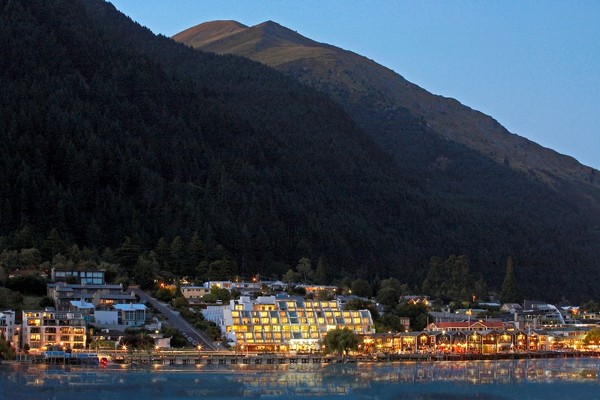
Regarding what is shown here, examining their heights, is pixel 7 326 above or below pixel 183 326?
above

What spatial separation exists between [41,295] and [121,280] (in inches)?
496

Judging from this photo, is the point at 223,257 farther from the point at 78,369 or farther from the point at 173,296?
the point at 78,369

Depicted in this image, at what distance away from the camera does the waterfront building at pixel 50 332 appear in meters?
141

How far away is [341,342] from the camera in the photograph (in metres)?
154

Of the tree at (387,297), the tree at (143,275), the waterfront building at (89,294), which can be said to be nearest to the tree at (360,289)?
the tree at (387,297)

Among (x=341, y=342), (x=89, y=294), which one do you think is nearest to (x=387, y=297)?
(x=341, y=342)

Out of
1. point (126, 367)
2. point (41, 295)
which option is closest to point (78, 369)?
point (126, 367)

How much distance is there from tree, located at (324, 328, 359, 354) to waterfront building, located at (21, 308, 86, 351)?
89.8 feet

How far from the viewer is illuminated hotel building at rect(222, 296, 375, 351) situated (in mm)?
158000

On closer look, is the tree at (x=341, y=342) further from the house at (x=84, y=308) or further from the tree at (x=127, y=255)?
the tree at (x=127, y=255)

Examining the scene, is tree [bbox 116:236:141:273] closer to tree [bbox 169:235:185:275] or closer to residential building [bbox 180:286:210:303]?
tree [bbox 169:235:185:275]

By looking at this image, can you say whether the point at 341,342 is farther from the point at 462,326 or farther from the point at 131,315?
the point at 462,326

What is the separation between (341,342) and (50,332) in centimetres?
3124

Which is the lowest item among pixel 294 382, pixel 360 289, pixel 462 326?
pixel 294 382
